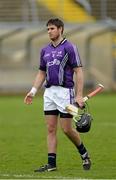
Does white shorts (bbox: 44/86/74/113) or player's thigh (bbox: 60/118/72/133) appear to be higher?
white shorts (bbox: 44/86/74/113)

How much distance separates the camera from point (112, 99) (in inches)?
1096

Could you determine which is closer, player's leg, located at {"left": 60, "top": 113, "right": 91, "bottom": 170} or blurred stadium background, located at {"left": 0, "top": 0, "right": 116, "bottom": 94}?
player's leg, located at {"left": 60, "top": 113, "right": 91, "bottom": 170}

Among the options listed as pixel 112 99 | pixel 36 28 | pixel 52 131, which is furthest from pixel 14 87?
pixel 52 131

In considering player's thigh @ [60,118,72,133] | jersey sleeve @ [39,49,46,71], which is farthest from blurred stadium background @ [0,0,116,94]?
player's thigh @ [60,118,72,133]

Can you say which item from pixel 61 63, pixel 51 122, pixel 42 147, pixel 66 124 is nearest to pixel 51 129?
pixel 51 122

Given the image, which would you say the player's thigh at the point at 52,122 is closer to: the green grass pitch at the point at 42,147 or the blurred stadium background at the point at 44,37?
the green grass pitch at the point at 42,147

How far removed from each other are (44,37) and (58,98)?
24604 millimetres

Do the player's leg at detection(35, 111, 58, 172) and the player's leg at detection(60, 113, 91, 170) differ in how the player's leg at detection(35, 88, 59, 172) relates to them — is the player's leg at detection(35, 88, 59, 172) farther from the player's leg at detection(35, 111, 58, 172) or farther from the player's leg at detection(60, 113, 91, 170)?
the player's leg at detection(60, 113, 91, 170)

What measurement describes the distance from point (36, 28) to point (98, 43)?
10.1ft

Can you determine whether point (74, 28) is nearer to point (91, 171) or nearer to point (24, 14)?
point (24, 14)

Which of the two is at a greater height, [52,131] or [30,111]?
[52,131]

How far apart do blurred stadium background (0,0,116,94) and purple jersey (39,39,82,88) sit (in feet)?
74.6

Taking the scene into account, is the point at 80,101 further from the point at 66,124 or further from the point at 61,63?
the point at 61,63

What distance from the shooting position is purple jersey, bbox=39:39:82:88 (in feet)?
31.7
